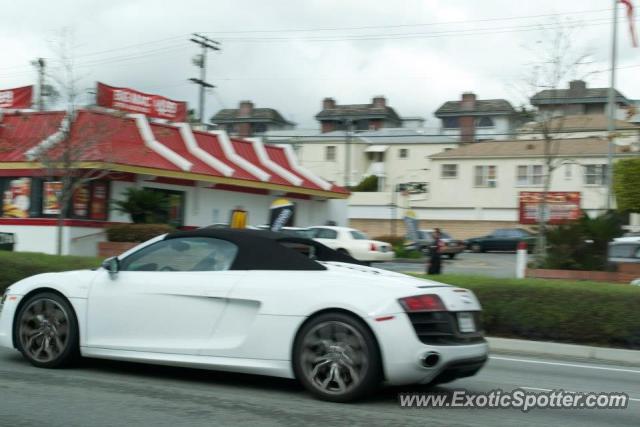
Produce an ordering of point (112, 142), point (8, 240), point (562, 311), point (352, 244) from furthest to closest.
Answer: point (352, 244), point (112, 142), point (8, 240), point (562, 311)

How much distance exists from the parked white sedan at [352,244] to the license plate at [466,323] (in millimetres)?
23492

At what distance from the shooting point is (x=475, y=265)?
36688 millimetres

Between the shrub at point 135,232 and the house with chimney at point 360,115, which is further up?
the house with chimney at point 360,115

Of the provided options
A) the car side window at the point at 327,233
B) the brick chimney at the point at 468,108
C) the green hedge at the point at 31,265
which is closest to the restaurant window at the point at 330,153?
the brick chimney at the point at 468,108

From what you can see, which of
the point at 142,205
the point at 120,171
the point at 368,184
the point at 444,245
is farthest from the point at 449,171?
the point at 120,171

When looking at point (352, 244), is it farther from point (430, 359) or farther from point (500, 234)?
point (430, 359)

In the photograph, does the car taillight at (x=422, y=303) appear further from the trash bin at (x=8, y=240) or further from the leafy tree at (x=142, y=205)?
the trash bin at (x=8, y=240)

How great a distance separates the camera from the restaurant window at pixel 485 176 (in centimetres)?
5706

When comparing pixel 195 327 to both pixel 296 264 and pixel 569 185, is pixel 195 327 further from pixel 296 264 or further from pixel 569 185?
pixel 569 185

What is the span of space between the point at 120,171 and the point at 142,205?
130cm

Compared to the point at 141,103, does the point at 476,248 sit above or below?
below

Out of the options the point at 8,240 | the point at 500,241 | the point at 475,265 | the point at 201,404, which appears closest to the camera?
the point at 201,404

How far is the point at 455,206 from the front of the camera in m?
58.2

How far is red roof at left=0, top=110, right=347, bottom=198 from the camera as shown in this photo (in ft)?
83.7
